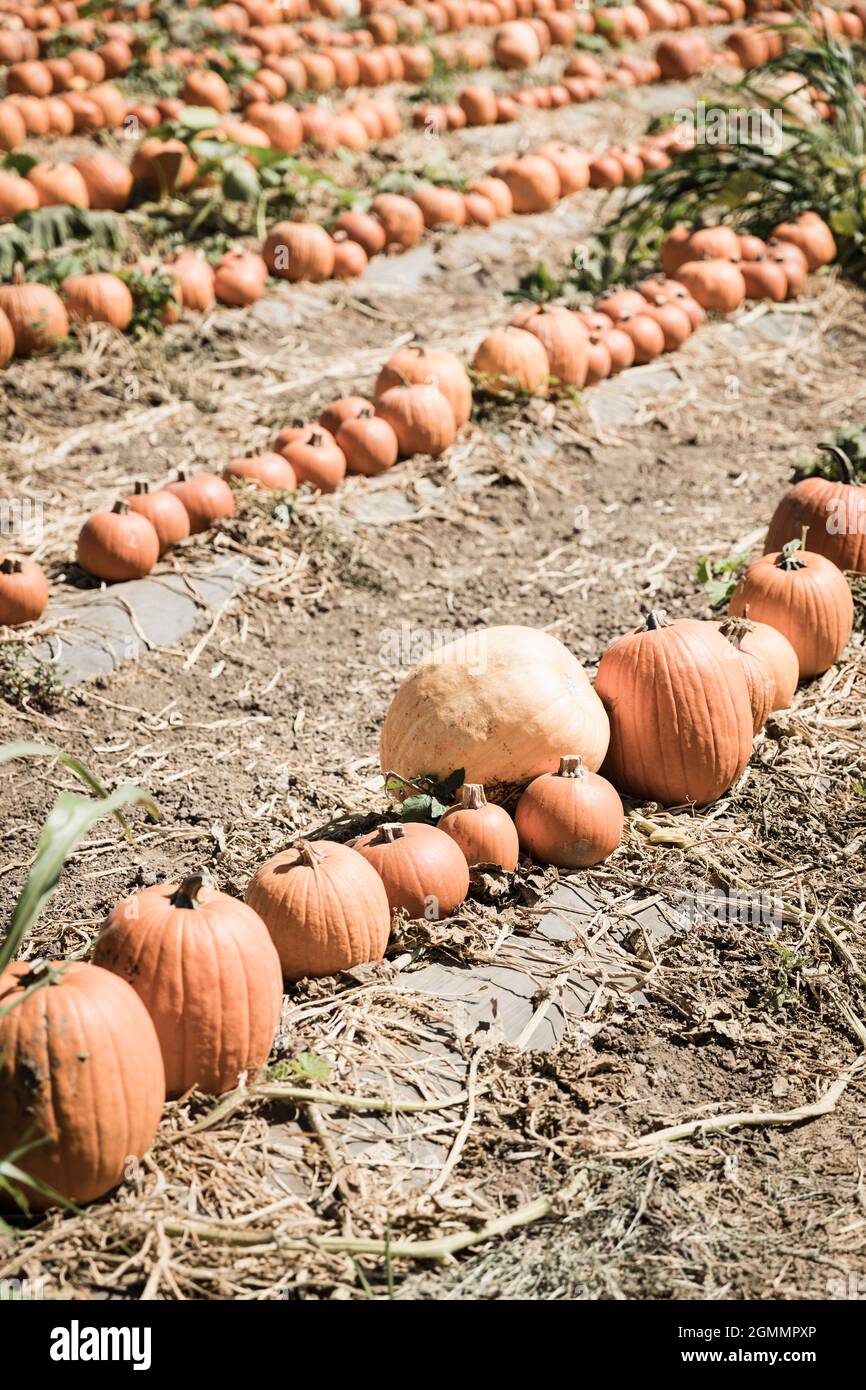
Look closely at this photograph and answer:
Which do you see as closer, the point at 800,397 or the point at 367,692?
the point at 367,692

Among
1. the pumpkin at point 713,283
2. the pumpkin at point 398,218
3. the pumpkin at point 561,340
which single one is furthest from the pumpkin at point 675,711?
the pumpkin at point 398,218

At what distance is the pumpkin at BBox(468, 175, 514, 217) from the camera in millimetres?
10977

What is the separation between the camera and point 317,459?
6.67 metres

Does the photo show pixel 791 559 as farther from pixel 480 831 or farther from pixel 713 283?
pixel 713 283

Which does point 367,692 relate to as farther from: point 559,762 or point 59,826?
point 59,826

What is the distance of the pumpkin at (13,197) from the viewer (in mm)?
9312

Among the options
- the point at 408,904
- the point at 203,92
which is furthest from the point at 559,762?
the point at 203,92

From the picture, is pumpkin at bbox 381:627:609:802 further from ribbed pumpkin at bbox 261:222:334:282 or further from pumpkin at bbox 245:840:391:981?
ribbed pumpkin at bbox 261:222:334:282

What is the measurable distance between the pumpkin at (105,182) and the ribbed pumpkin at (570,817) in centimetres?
759

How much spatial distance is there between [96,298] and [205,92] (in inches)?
199

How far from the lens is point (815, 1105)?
10.3 ft

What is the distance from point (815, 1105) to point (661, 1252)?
2.06ft

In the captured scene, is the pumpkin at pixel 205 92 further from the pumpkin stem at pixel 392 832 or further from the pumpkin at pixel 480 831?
the pumpkin stem at pixel 392 832

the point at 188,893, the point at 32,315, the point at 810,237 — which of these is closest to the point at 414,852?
the point at 188,893
